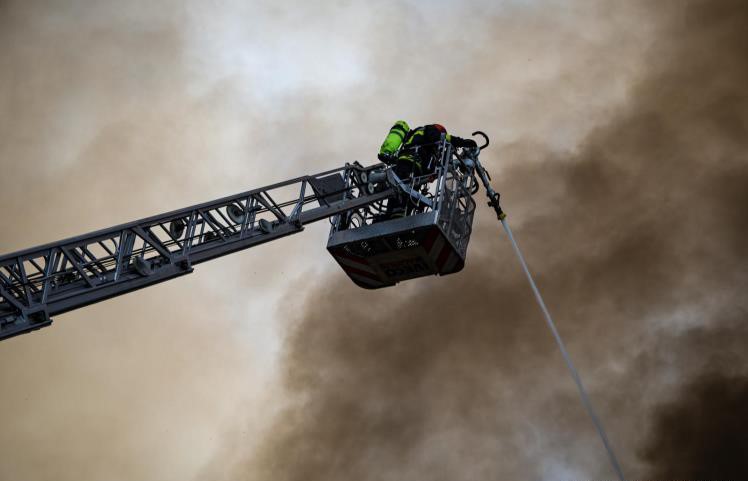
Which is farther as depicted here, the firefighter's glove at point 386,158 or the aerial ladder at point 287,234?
the firefighter's glove at point 386,158

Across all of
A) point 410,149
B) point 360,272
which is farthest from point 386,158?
point 360,272

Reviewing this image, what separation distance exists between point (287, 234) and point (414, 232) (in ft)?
7.80

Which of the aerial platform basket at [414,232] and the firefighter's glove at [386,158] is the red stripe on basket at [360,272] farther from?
the firefighter's glove at [386,158]

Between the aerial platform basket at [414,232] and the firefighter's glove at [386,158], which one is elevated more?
the firefighter's glove at [386,158]

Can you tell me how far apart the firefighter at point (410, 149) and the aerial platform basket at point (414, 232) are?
0.57 ft

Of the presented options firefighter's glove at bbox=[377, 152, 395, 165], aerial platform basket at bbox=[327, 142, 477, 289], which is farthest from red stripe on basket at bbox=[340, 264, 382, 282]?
firefighter's glove at bbox=[377, 152, 395, 165]

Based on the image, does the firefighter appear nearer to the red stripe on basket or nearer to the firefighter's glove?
the firefighter's glove

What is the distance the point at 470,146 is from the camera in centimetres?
2008

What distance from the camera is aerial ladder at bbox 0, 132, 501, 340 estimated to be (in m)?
14.1

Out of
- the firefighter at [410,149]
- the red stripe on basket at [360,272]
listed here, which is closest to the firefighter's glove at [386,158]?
the firefighter at [410,149]

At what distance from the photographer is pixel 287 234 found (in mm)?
17594

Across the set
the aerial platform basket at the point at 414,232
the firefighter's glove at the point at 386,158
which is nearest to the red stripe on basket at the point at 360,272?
the aerial platform basket at the point at 414,232

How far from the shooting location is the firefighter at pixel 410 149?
62.9ft

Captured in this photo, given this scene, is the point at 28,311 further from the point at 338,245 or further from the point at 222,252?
→ the point at 338,245
